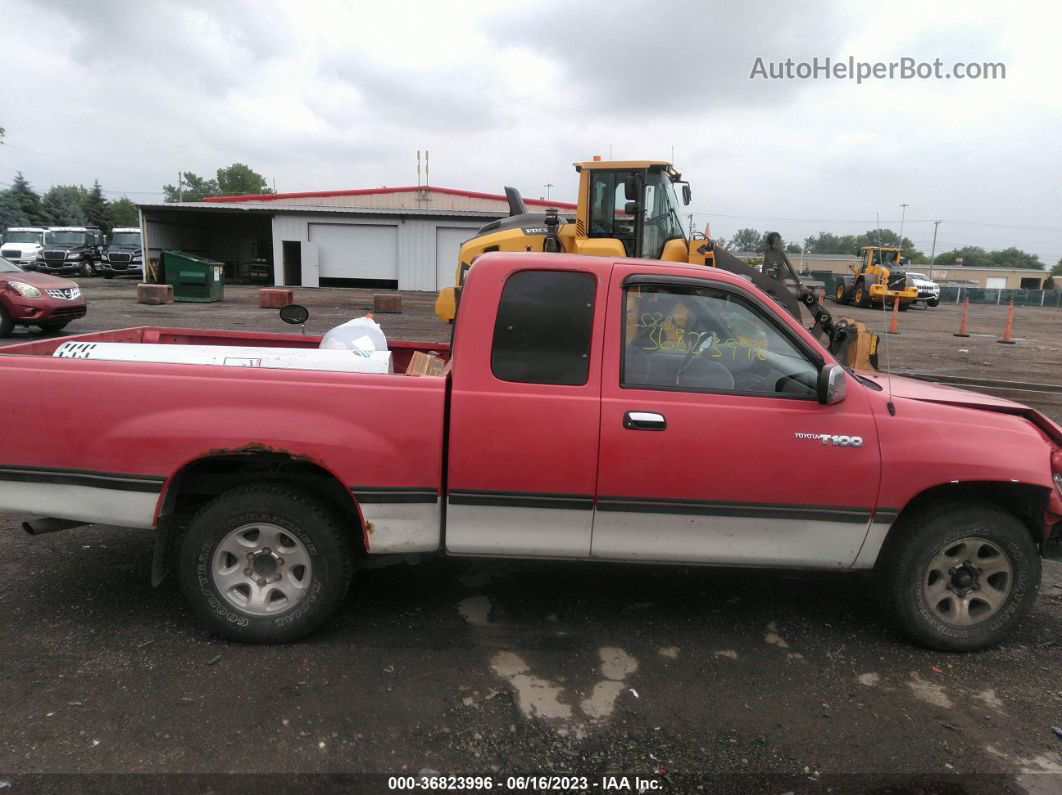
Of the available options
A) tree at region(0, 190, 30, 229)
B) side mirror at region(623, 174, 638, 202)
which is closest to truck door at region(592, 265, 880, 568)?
side mirror at region(623, 174, 638, 202)

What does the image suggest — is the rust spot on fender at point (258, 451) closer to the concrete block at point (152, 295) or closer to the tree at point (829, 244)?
the concrete block at point (152, 295)

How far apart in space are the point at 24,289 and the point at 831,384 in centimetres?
1403

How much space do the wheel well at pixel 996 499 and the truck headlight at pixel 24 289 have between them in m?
14.2

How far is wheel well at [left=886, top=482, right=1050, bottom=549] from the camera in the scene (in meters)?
3.60

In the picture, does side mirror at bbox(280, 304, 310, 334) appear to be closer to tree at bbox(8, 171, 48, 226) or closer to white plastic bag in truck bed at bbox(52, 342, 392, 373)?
white plastic bag in truck bed at bbox(52, 342, 392, 373)

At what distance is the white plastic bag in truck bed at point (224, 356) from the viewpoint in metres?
3.80

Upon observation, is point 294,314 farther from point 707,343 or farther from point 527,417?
point 707,343

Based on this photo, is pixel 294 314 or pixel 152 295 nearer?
pixel 294 314

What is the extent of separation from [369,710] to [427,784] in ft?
1.67

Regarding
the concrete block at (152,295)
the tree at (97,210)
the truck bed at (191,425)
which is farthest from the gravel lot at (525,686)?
the tree at (97,210)

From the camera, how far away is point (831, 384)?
3355 millimetres

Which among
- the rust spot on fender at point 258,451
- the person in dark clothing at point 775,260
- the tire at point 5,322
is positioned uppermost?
the person in dark clothing at point 775,260

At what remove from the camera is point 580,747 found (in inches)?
115

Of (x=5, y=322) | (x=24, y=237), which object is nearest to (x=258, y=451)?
(x=5, y=322)
